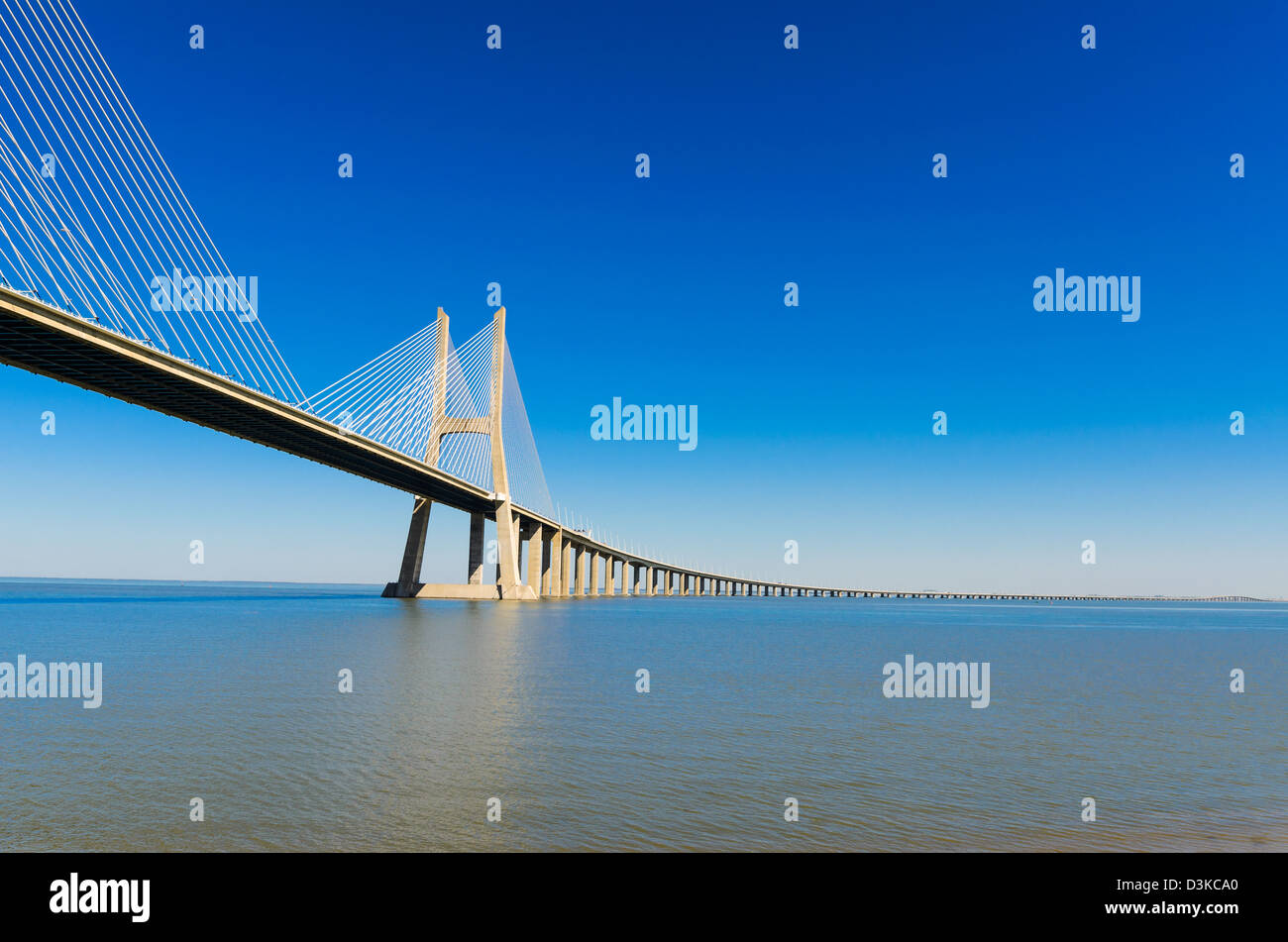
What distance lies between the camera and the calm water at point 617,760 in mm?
10703

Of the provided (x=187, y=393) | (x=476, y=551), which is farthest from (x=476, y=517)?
(x=187, y=393)

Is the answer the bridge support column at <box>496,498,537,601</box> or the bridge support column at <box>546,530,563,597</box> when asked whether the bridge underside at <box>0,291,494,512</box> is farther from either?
the bridge support column at <box>546,530,563,597</box>

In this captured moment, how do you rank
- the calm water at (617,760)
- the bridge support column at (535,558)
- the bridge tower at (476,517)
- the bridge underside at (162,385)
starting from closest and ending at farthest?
1. the calm water at (617,760)
2. the bridge underside at (162,385)
3. the bridge tower at (476,517)
4. the bridge support column at (535,558)

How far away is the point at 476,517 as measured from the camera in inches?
3558

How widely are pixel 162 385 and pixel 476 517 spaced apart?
50.7 metres

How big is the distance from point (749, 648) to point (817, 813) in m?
33.7

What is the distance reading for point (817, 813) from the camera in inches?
461

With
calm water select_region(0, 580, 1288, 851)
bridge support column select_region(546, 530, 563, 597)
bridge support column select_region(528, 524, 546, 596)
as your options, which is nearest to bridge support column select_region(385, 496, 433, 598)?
bridge support column select_region(528, 524, 546, 596)

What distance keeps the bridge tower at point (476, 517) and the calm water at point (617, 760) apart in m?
50.5

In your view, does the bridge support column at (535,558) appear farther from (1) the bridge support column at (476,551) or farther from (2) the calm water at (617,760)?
(2) the calm water at (617,760)

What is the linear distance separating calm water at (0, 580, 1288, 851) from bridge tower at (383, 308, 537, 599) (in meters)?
50.5

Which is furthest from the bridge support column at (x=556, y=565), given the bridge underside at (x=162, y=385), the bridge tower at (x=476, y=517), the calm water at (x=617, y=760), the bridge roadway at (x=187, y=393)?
the calm water at (x=617, y=760)

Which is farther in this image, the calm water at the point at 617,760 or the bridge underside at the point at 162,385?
the bridge underside at the point at 162,385
